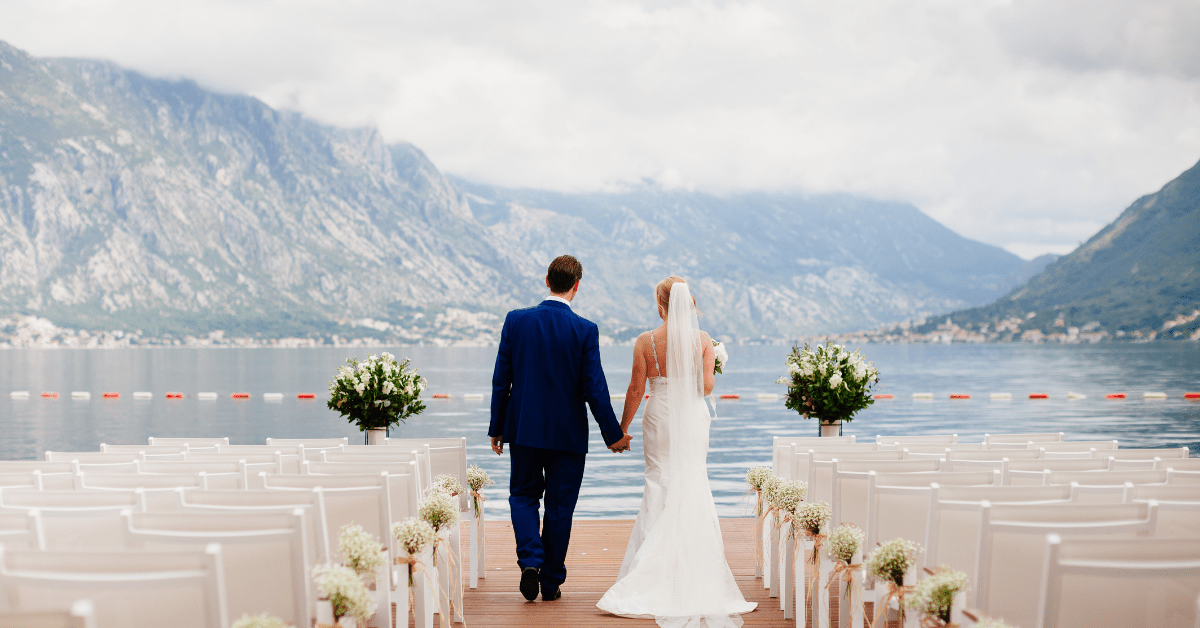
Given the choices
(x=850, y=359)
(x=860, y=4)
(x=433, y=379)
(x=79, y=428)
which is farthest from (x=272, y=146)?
(x=850, y=359)

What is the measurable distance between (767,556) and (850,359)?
265 centimetres

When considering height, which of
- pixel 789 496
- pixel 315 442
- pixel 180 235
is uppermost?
pixel 180 235

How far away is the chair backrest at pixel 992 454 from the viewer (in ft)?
17.1

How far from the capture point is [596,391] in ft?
17.7

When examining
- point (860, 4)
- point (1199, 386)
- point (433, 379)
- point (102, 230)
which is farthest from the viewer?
point (860, 4)

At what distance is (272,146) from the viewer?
199 meters

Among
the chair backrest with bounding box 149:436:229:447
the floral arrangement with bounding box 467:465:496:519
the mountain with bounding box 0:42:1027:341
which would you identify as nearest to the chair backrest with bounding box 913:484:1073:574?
the floral arrangement with bounding box 467:465:496:519

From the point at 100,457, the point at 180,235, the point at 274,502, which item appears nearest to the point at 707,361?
the point at 274,502

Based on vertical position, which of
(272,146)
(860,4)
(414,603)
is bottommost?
(414,603)

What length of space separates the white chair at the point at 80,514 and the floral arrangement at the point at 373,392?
4056mm

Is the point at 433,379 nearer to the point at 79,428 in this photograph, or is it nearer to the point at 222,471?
the point at 79,428

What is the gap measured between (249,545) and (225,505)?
25.9 inches

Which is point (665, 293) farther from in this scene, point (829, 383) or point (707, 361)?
point (829, 383)

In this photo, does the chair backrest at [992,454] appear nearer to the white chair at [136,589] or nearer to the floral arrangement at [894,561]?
the floral arrangement at [894,561]
